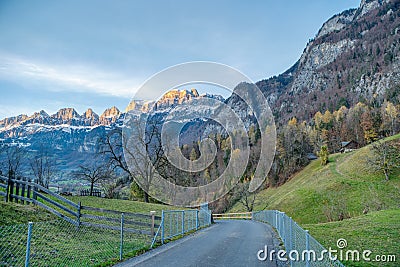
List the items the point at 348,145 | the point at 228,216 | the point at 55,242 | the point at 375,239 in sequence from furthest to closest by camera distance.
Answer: the point at 348,145
the point at 228,216
the point at 375,239
the point at 55,242

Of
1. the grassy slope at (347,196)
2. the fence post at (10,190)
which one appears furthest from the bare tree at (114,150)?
the grassy slope at (347,196)

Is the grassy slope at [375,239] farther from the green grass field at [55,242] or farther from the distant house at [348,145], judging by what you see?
the distant house at [348,145]

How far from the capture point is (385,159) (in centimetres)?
4509

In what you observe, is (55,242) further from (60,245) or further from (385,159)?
(385,159)

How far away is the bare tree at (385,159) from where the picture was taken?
145ft

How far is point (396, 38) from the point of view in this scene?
6875 inches

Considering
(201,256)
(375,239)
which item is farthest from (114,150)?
(375,239)

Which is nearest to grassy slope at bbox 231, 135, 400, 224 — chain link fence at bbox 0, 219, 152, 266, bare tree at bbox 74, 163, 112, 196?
bare tree at bbox 74, 163, 112, 196

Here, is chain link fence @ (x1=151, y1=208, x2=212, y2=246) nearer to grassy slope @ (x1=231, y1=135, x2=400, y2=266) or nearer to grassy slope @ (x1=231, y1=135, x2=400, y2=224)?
grassy slope @ (x1=231, y1=135, x2=400, y2=266)

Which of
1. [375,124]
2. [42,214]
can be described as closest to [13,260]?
[42,214]

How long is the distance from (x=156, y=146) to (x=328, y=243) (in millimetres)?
27103

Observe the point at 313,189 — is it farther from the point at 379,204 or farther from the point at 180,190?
the point at 180,190

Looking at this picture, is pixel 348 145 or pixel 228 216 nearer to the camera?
pixel 228 216

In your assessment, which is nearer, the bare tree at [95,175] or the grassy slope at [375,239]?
the grassy slope at [375,239]
